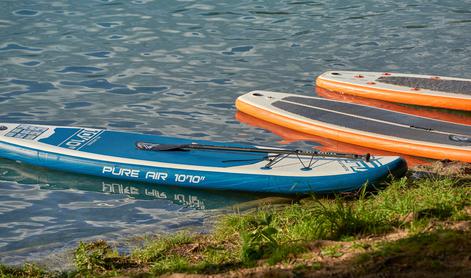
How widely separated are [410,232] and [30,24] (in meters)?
12.3

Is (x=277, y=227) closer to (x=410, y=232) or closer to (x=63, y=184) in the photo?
(x=410, y=232)

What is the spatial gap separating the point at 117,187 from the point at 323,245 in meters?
4.19

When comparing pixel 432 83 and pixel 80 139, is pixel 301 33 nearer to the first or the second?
pixel 432 83

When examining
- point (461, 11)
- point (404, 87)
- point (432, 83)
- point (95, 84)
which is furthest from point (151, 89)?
point (461, 11)

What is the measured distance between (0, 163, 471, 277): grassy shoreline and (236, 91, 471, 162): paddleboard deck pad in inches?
109

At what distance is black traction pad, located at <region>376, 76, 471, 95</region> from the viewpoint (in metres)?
12.0

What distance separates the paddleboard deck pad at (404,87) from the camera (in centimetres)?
1184

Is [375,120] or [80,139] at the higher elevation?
[80,139]

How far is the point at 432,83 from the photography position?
12.4m

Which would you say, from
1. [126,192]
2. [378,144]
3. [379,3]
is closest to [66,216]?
[126,192]

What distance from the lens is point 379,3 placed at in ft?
60.8

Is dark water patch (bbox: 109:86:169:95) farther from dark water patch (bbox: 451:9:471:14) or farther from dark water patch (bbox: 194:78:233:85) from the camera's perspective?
dark water patch (bbox: 451:9:471:14)

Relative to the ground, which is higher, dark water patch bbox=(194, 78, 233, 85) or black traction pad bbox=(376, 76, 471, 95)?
black traction pad bbox=(376, 76, 471, 95)

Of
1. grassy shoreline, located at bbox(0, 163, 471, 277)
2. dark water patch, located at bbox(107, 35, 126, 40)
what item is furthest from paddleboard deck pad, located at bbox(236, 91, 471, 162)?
dark water patch, located at bbox(107, 35, 126, 40)
